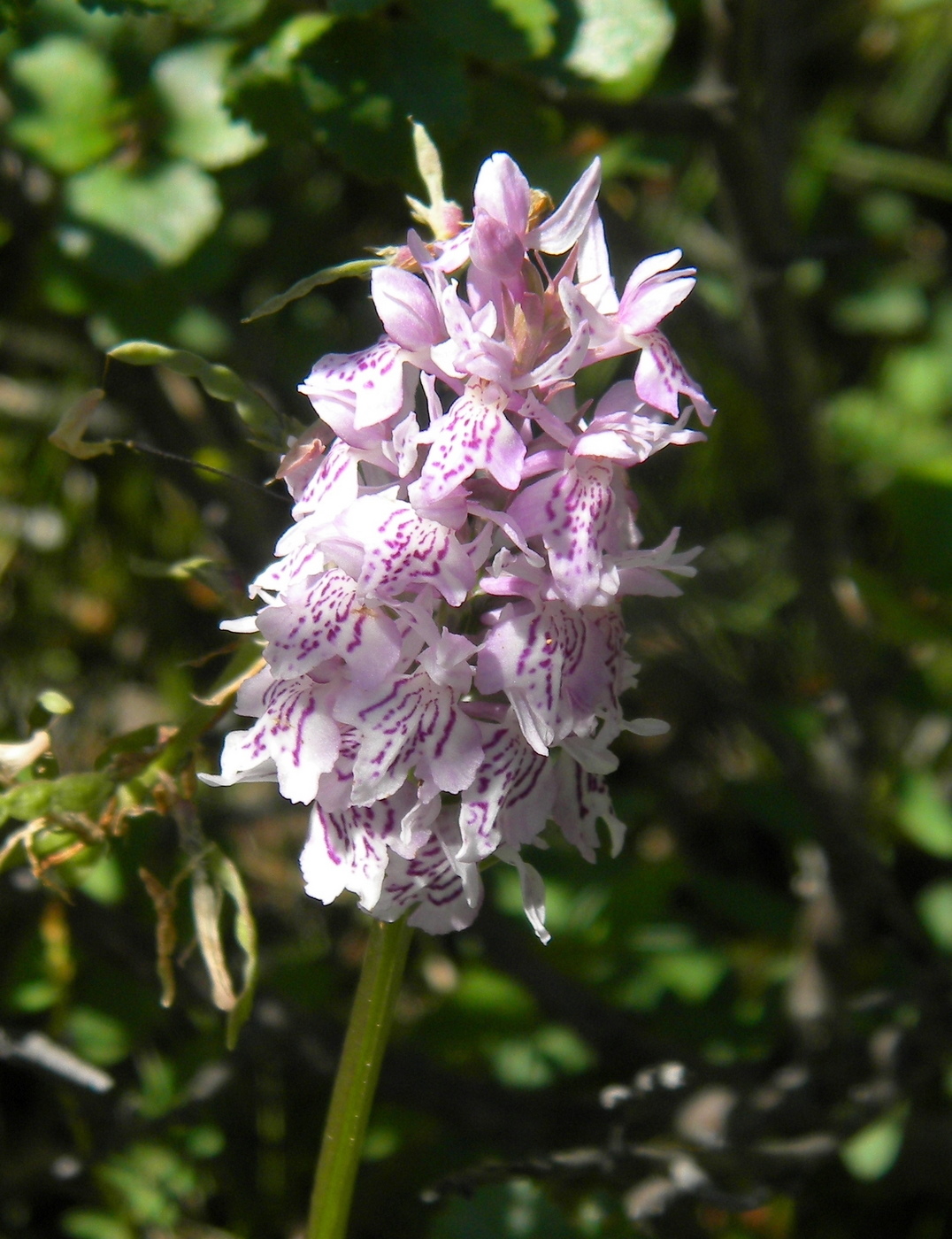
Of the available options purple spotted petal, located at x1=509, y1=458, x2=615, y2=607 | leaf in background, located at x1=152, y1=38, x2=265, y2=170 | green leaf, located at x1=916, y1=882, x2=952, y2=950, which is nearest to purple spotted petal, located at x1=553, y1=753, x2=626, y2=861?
purple spotted petal, located at x1=509, y1=458, x2=615, y2=607

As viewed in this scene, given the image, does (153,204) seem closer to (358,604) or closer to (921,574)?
(358,604)

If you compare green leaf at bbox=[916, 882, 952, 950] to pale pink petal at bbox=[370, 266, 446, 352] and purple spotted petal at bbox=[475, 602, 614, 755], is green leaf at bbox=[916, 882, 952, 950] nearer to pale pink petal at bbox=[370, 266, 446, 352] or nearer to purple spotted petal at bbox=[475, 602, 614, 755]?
purple spotted petal at bbox=[475, 602, 614, 755]

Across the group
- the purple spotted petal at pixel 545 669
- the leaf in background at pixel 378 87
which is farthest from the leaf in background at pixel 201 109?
the purple spotted petal at pixel 545 669

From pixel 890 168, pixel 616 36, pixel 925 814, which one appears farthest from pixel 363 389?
pixel 890 168

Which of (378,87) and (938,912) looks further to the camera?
(938,912)

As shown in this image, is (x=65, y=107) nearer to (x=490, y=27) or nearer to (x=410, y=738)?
(x=490, y=27)

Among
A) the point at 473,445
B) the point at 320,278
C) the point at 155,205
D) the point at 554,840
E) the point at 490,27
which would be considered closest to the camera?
the point at 473,445

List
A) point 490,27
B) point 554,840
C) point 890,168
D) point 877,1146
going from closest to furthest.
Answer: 1. point 490,27
2. point 554,840
3. point 877,1146
4. point 890,168
